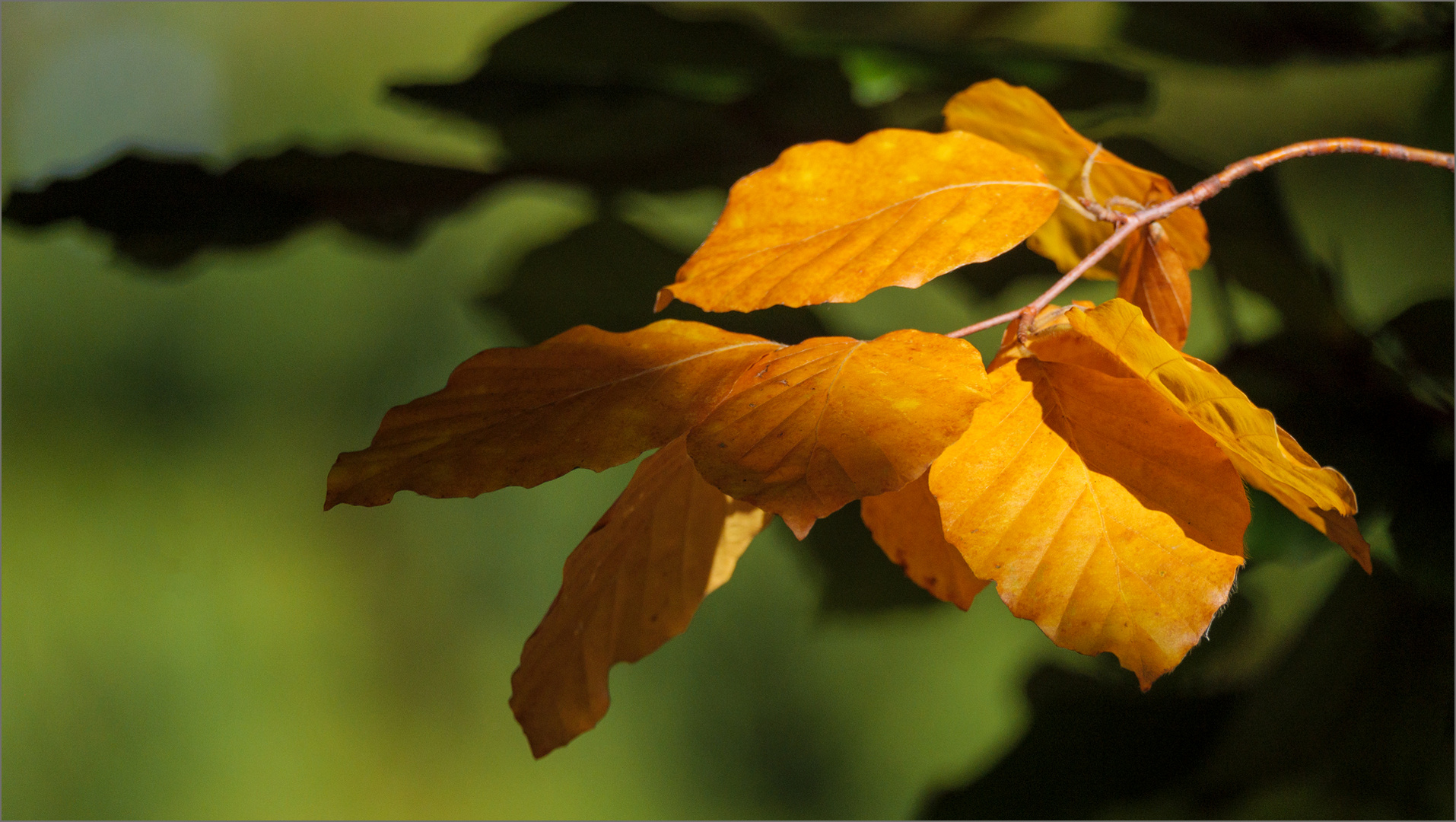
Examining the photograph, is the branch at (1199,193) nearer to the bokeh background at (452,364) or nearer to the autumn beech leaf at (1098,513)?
the autumn beech leaf at (1098,513)

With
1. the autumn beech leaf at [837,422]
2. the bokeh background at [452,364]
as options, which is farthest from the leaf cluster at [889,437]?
the bokeh background at [452,364]

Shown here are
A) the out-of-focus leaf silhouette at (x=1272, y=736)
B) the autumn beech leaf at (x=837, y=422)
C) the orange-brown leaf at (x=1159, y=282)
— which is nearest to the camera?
the autumn beech leaf at (x=837, y=422)

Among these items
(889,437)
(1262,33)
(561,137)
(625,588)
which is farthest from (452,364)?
(1262,33)

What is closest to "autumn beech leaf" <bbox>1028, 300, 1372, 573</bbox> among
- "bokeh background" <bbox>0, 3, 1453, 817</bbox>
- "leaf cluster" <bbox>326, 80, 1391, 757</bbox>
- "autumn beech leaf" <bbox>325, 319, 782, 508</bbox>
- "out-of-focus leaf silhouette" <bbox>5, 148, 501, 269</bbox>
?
"leaf cluster" <bbox>326, 80, 1391, 757</bbox>

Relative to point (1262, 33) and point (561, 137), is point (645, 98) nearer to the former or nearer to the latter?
point (561, 137)

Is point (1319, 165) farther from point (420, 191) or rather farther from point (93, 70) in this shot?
point (93, 70)

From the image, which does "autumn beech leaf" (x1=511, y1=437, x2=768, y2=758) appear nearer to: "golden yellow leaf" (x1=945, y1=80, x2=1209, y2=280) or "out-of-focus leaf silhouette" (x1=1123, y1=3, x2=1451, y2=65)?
"golden yellow leaf" (x1=945, y1=80, x2=1209, y2=280)
